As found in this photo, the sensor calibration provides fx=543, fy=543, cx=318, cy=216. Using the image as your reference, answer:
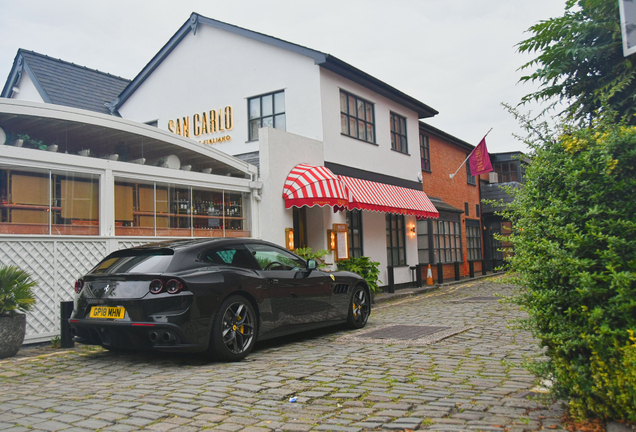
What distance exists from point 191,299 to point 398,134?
14.2 metres

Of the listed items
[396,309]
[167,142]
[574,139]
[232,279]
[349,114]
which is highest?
[349,114]

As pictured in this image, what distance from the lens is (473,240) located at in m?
26.2

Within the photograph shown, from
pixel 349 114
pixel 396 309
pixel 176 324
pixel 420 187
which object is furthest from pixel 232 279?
pixel 420 187

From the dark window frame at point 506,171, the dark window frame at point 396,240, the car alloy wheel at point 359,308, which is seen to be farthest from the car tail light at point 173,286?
the dark window frame at point 506,171

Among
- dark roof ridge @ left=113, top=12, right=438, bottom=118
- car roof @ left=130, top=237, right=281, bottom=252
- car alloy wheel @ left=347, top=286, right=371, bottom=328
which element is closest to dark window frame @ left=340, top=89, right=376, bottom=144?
dark roof ridge @ left=113, top=12, right=438, bottom=118

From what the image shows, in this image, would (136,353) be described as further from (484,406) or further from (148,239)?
(484,406)

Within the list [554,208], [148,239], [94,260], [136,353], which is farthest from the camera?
[148,239]

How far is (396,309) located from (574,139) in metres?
8.94

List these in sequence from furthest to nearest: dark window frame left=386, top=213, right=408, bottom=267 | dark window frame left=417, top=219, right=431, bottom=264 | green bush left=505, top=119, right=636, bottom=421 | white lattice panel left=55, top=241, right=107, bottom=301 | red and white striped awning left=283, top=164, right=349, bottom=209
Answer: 1. dark window frame left=417, top=219, right=431, bottom=264
2. dark window frame left=386, top=213, right=408, bottom=267
3. red and white striped awning left=283, top=164, right=349, bottom=209
4. white lattice panel left=55, top=241, right=107, bottom=301
5. green bush left=505, top=119, right=636, bottom=421

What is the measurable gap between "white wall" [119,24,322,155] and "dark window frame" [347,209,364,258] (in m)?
2.78

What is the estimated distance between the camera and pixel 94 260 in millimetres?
9000

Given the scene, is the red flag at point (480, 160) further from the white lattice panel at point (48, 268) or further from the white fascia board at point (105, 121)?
the white lattice panel at point (48, 268)

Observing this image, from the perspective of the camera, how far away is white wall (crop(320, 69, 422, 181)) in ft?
48.6

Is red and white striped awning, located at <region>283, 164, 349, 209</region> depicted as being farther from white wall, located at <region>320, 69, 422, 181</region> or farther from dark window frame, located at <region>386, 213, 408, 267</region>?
dark window frame, located at <region>386, 213, 408, 267</region>
